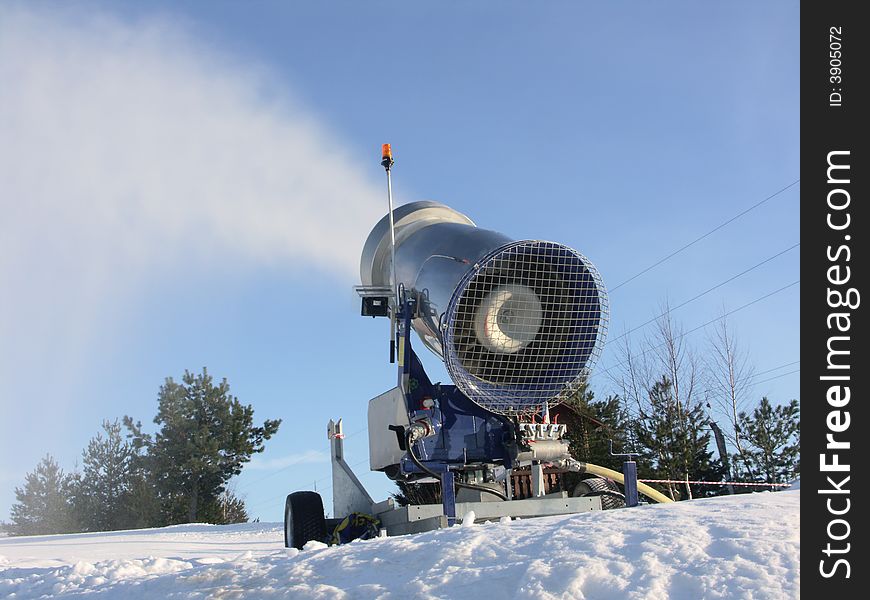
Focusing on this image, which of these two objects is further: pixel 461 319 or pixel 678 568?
pixel 461 319

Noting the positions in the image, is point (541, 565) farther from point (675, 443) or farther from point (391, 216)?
point (675, 443)

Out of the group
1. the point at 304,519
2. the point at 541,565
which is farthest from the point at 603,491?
the point at 541,565

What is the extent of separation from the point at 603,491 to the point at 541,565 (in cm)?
481

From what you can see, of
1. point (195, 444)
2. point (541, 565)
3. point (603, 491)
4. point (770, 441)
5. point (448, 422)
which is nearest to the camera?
point (541, 565)

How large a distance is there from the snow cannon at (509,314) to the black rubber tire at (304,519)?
198cm

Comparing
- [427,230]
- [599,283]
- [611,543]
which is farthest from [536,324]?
[611,543]

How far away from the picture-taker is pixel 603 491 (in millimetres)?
8859

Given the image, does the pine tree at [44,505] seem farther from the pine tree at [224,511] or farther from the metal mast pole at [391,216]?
the metal mast pole at [391,216]

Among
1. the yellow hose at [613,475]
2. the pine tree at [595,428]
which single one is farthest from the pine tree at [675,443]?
the yellow hose at [613,475]
